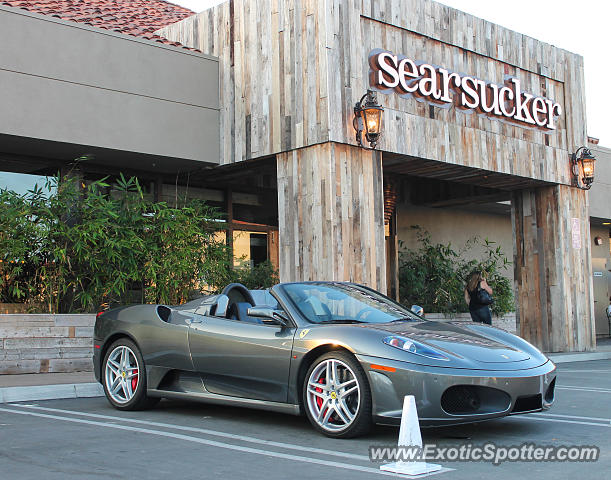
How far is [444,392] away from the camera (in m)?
5.07

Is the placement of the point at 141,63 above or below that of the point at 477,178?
above

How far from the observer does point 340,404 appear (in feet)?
17.6

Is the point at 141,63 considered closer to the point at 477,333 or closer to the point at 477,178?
the point at 477,178

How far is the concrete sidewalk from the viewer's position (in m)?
7.97

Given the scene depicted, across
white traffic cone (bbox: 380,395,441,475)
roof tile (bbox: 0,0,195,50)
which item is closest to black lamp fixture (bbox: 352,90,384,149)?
roof tile (bbox: 0,0,195,50)

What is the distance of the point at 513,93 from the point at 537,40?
1790 mm

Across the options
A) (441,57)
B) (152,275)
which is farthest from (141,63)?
(441,57)

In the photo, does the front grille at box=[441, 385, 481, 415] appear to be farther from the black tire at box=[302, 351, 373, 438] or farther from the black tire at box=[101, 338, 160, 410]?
the black tire at box=[101, 338, 160, 410]

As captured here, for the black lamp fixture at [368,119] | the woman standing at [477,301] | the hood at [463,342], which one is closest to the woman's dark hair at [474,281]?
the woman standing at [477,301]

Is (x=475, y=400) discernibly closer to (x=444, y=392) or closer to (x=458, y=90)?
(x=444, y=392)

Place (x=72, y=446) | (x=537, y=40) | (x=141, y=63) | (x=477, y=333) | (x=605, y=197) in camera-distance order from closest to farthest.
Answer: (x=72, y=446), (x=477, y=333), (x=141, y=63), (x=537, y=40), (x=605, y=197)

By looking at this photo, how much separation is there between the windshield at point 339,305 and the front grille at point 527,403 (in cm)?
131

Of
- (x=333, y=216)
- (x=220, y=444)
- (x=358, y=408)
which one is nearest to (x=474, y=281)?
(x=333, y=216)
